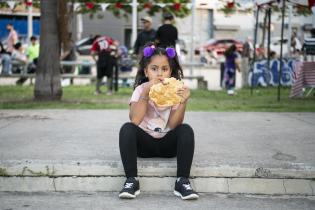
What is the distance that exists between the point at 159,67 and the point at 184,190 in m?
1.06

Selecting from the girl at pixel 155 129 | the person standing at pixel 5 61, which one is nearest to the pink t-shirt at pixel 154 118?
the girl at pixel 155 129

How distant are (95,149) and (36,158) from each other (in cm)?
68

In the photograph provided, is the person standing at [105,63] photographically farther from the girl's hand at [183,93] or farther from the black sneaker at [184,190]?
the black sneaker at [184,190]

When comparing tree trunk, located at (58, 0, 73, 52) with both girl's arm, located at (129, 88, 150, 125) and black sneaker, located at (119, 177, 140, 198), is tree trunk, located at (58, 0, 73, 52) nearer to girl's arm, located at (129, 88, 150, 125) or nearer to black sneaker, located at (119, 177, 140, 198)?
girl's arm, located at (129, 88, 150, 125)

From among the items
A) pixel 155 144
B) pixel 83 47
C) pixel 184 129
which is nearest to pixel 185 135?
pixel 184 129

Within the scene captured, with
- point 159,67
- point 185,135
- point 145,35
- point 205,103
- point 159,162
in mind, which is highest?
point 145,35

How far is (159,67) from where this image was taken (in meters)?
4.74

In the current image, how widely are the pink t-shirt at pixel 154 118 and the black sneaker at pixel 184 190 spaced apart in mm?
463

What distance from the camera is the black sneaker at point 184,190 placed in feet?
14.3

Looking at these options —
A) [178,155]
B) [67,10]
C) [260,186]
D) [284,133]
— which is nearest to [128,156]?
[178,155]

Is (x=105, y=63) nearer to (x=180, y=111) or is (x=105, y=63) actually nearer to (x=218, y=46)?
(x=180, y=111)

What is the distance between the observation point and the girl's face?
15.5 ft

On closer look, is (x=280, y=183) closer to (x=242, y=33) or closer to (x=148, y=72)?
(x=148, y=72)

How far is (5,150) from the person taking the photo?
17.9ft
